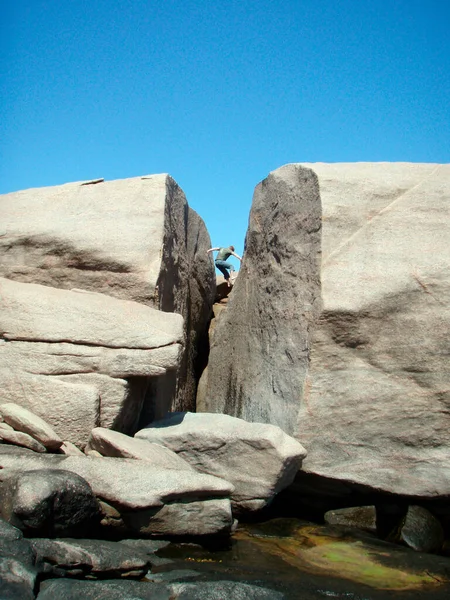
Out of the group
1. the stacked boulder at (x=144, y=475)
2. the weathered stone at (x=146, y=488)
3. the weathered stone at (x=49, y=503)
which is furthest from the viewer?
the weathered stone at (x=146, y=488)

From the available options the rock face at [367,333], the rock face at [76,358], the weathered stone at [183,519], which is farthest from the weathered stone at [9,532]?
the rock face at [367,333]

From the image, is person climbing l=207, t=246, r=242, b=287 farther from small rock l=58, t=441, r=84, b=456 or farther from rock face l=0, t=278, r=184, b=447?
small rock l=58, t=441, r=84, b=456

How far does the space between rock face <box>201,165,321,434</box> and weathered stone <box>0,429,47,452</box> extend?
184 cm

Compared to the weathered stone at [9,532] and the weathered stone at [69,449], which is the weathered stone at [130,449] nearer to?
the weathered stone at [69,449]

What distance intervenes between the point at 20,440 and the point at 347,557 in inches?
85.4

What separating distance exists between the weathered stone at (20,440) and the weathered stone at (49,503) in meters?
0.45

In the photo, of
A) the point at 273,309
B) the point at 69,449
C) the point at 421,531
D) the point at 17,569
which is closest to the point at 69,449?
the point at 69,449

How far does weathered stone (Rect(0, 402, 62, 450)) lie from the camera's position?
4234mm

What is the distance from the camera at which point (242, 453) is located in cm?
462

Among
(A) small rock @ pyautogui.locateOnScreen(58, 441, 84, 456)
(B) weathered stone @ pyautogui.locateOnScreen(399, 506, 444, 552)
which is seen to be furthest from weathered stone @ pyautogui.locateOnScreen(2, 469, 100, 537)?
(B) weathered stone @ pyautogui.locateOnScreen(399, 506, 444, 552)

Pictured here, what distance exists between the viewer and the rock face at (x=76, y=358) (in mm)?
4598

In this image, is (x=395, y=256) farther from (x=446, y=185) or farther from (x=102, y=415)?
(x=102, y=415)

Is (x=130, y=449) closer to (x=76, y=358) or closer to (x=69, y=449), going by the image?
(x=69, y=449)

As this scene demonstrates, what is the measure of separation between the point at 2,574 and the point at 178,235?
4.18 m
